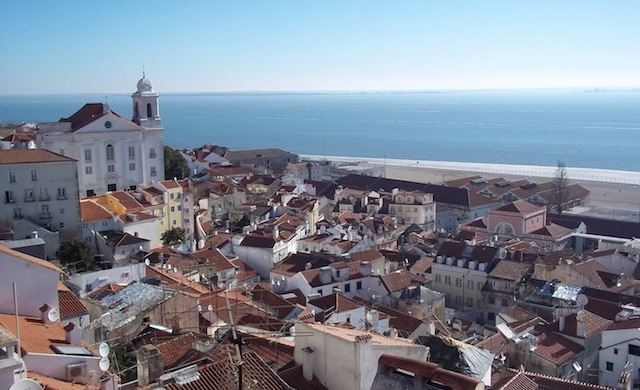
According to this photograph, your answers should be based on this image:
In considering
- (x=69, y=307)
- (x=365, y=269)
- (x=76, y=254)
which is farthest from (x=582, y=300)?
(x=76, y=254)

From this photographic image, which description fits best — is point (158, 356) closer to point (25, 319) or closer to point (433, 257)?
point (25, 319)

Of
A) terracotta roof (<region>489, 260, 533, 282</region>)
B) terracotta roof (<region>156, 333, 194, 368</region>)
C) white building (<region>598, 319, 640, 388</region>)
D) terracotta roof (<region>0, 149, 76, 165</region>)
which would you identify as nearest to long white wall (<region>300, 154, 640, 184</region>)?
terracotta roof (<region>489, 260, 533, 282</region>)

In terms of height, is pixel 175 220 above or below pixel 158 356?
below

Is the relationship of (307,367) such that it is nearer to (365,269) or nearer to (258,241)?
(365,269)

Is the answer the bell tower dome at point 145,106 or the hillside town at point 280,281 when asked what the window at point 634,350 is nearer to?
the hillside town at point 280,281

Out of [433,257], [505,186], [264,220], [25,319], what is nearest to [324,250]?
[433,257]

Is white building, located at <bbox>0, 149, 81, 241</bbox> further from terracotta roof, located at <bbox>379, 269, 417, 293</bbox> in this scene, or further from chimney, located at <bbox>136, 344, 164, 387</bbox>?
chimney, located at <bbox>136, 344, 164, 387</bbox>
